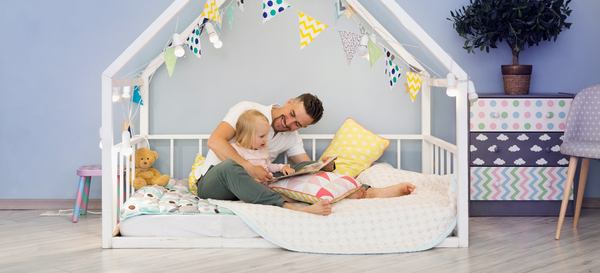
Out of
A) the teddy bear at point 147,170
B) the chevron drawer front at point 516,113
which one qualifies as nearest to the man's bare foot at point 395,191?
the chevron drawer front at point 516,113

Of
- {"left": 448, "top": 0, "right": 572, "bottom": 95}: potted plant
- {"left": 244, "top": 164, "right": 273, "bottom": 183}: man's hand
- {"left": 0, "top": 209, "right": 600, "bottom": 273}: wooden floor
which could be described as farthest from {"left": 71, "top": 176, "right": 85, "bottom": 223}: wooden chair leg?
{"left": 448, "top": 0, "right": 572, "bottom": 95}: potted plant

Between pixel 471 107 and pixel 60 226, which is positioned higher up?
pixel 471 107

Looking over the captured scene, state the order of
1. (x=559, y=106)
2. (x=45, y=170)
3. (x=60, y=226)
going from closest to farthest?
(x=60, y=226), (x=559, y=106), (x=45, y=170)

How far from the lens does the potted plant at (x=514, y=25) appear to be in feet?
13.8

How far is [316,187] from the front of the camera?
12.1 feet

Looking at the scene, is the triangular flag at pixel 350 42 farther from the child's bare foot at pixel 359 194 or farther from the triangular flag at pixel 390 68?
the child's bare foot at pixel 359 194

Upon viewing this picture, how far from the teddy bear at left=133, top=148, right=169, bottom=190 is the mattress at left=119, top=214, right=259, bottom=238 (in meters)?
0.71

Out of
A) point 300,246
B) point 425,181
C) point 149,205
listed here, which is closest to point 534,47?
point 425,181

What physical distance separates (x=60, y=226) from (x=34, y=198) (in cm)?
64

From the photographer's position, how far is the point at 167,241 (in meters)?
3.45

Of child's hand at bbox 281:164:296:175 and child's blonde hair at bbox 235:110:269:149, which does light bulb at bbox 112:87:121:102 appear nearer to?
child's blonde hair at bbox 235:110:269:149

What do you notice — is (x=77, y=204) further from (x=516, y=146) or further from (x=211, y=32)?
(x=516, y=146)

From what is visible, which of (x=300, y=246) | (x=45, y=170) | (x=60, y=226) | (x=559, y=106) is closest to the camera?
Result: (x=300, y=246)

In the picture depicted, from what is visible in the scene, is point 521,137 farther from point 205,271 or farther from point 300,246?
point 205,271
